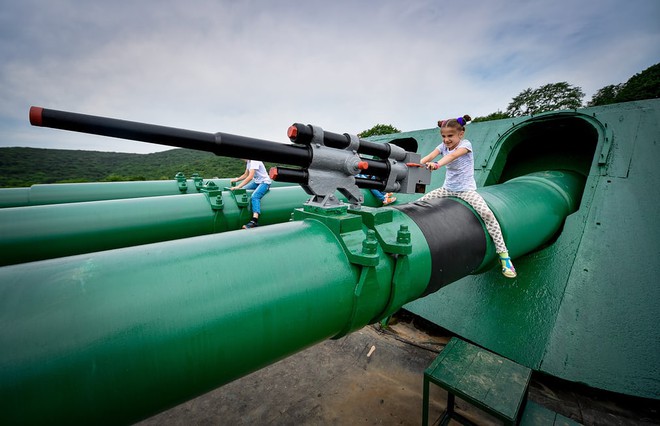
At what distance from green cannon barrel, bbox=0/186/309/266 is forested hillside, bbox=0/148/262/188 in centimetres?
740

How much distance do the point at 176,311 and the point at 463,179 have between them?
2197 millimetres

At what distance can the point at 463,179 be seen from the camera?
2.27 metres

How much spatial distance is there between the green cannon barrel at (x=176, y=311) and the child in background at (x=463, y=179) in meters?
0.98

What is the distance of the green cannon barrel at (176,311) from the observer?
0.54m

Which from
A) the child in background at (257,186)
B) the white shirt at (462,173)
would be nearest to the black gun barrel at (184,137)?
the white shirt at (462,173)

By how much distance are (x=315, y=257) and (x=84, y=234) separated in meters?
2.00

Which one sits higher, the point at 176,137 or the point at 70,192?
the point at 176,137

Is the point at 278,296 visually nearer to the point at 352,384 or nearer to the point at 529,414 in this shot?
the point at 529,414

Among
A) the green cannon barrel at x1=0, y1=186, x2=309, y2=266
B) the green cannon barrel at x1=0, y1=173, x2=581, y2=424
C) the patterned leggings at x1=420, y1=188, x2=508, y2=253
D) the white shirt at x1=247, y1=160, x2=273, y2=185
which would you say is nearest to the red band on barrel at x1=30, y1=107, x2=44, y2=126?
the green cannon barrel at x1=0, y1=173, x2=581, y2=424

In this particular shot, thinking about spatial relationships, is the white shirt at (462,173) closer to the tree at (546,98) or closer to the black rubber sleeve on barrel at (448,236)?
the black rubber sleeve on barrel at (448,236)

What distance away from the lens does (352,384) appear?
2.79m

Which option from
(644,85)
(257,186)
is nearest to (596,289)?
(257,186)

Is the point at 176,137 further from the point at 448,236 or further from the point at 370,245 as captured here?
the point at 448,236

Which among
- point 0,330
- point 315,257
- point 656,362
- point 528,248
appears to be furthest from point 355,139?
point 656,362
